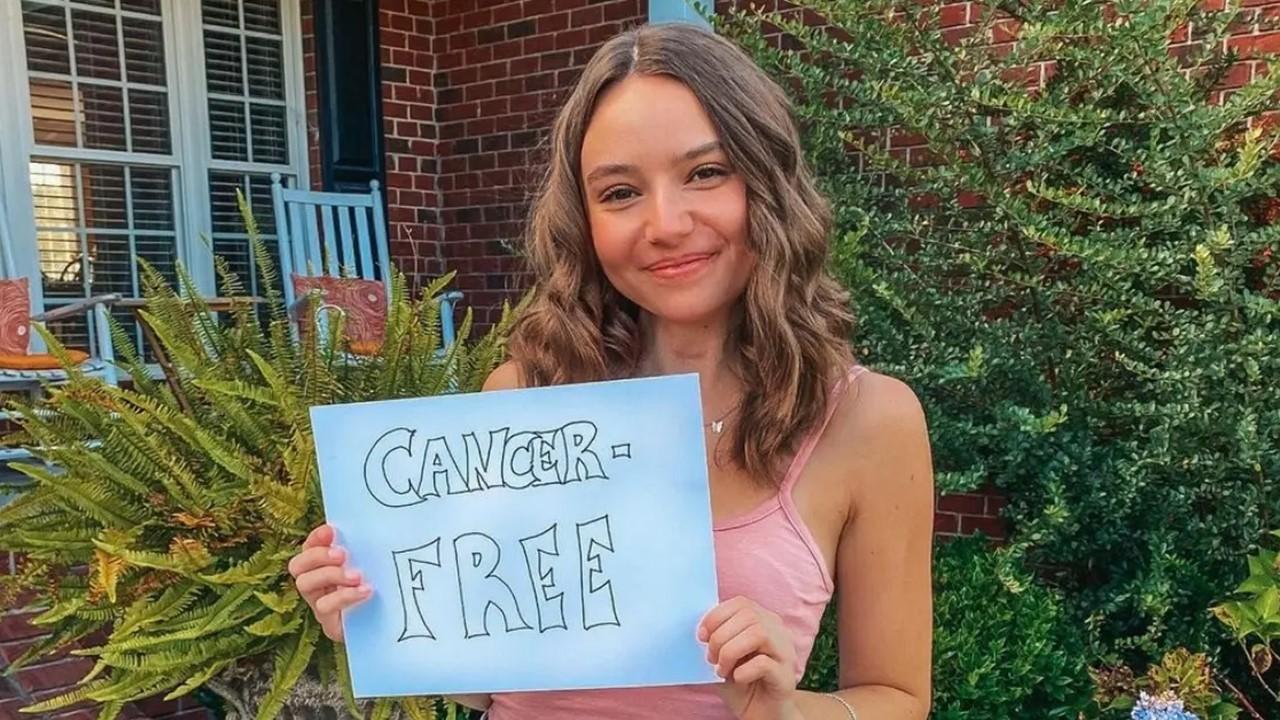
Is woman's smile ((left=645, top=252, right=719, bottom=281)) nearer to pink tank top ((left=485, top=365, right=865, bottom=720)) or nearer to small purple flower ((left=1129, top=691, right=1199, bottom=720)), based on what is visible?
pink tank top ((left=485, top=365, right=865, bottom=720))

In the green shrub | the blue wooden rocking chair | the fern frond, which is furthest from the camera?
the blue wooden rocking chair

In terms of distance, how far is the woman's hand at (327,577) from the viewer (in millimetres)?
1045

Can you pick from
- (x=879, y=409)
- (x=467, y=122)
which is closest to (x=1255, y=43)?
(x=879, y=409)

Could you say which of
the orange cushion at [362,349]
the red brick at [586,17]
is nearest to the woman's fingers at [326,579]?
the orange cushion at [362,349]

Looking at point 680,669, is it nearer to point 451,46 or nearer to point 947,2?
point 947,2

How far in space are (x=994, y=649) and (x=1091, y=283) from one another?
1.01 meters

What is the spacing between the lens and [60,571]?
6.82ft

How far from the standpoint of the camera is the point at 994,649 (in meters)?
2.22

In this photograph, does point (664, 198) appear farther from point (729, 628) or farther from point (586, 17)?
point (586, 17)

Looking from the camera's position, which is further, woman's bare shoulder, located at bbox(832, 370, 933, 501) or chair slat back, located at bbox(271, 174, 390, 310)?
chair slat back, located at bbox(271, 174, 390, 310)

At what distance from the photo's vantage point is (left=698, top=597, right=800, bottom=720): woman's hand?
2.98 feet

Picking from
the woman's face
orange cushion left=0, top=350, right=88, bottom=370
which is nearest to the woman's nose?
the woman's face

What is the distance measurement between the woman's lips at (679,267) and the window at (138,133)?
142 inches

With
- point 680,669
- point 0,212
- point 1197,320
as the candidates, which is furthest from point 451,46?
point 680,669
